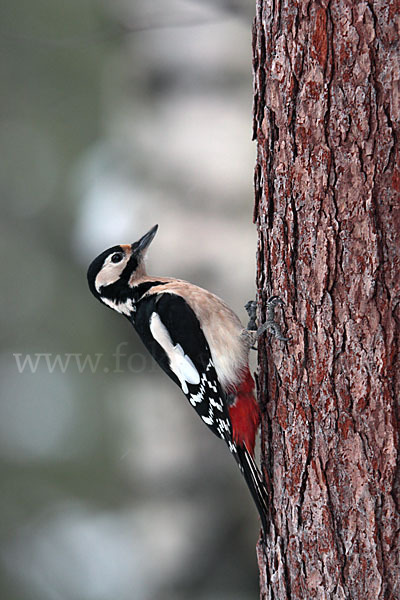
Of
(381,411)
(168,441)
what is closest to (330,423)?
(381,411)

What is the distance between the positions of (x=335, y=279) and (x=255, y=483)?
1.77ft

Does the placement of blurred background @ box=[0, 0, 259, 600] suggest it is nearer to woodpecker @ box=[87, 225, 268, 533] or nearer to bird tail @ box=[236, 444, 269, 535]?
woodpecker @ box=[87, 225, 268, 533]

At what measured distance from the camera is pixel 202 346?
63.9 inches

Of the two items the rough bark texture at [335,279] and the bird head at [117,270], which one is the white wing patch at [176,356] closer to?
the bird head at [117,270]

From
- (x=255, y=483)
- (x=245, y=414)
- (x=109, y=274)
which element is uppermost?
(x=109, y=274)

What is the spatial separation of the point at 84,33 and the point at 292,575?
2.82m

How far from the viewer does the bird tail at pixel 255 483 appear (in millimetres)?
1302

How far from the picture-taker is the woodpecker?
1.50 meters

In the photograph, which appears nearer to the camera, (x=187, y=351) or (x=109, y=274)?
(x=187, y=351)

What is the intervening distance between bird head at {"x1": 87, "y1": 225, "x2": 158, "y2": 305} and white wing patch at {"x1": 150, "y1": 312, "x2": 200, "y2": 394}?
0.21 m

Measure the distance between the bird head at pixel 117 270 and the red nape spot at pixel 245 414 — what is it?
520 millimetres

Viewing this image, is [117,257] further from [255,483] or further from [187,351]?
[255,483]

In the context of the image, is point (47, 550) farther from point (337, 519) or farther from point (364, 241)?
point (364, 241)

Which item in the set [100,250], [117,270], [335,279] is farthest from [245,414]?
[100,250]
